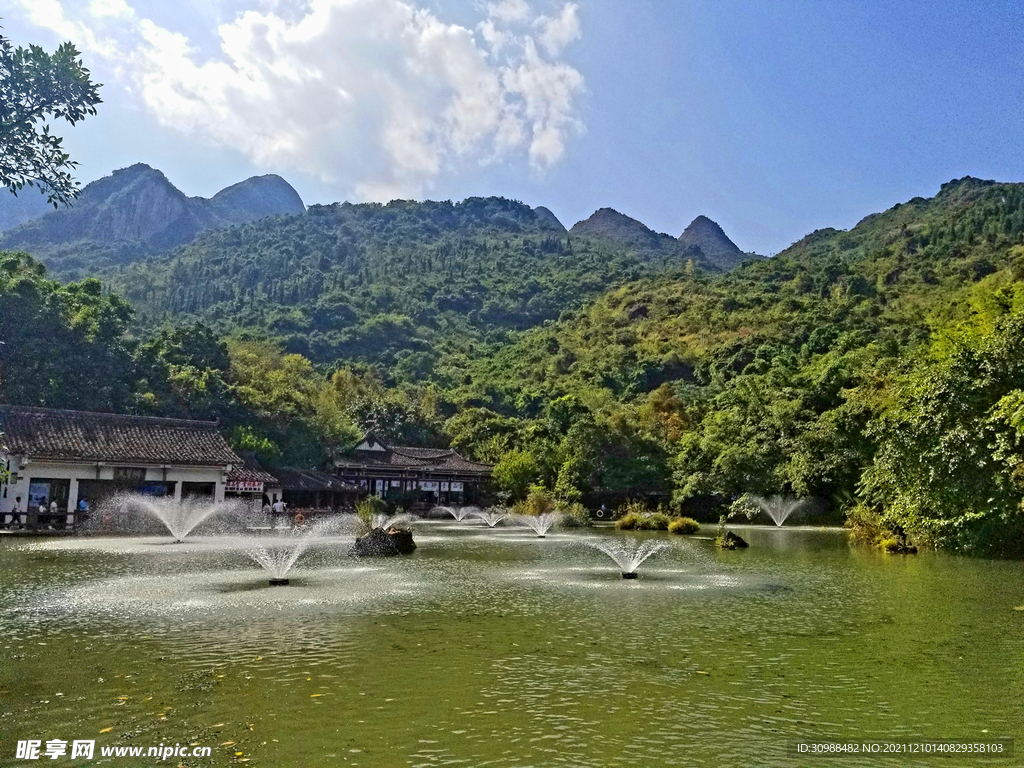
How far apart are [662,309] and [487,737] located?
112 metres

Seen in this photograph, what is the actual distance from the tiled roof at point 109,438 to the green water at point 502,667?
15.8 m

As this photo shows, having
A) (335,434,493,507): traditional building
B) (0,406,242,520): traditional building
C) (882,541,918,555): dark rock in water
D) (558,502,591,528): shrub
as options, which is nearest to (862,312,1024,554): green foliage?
(882,541,918,555): dark rock in water

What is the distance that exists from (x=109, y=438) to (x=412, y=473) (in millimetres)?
27923

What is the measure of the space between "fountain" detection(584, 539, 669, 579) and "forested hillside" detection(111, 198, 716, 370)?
77.6 m

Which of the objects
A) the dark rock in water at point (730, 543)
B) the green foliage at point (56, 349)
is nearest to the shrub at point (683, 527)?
the dark rock in water at point (730, 543)

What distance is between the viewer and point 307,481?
153ft

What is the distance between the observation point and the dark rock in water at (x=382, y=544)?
23016mm

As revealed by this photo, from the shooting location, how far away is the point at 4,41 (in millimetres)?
6109

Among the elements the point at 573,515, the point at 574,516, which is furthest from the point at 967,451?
the point at 573,515

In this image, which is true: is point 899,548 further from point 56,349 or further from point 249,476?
point 56,349

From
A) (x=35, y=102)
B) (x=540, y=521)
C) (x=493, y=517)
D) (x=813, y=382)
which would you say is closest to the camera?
(x=35, y=102)

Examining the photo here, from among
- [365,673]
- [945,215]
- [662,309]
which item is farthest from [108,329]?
[945,215]

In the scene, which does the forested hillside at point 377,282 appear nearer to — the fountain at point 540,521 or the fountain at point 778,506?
the fountain at point 540,521

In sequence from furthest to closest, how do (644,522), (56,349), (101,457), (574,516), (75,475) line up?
(574,516)
(56,349)
(644,522)
(101,457)
(75,475)
